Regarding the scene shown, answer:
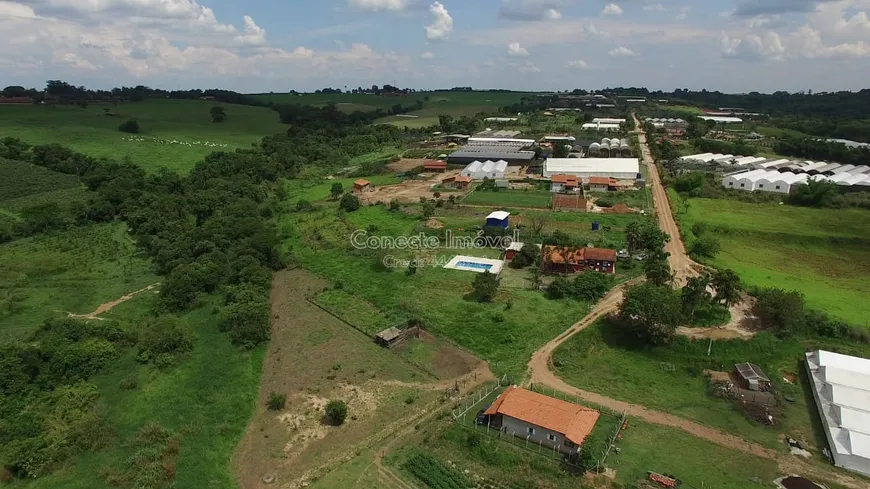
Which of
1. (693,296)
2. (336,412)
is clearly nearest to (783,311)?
(693,296)

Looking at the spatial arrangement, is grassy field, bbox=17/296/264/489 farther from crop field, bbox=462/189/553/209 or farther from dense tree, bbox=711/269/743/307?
crop field, bbox=462/189/553/209

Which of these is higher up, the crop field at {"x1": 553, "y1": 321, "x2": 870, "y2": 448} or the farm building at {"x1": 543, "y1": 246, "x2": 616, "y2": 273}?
the farm building at {"x1": 543, "y1": 246, "x2": 616, "y2": 273}

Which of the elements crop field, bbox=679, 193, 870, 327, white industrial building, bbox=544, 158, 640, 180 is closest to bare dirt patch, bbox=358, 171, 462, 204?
white industrial building, bbox=544, 158, 640, 180

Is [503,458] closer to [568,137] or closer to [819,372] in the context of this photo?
Result: [819,372]

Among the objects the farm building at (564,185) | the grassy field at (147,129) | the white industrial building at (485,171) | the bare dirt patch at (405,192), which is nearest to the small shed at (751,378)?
the farm building at (564,185)

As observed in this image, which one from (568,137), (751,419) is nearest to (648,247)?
(751,419)

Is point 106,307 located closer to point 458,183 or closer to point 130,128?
point 458,183
